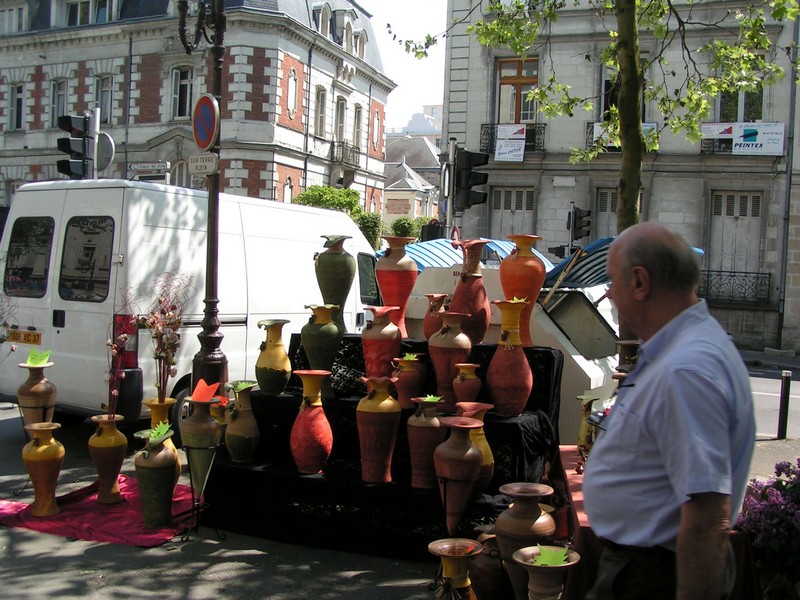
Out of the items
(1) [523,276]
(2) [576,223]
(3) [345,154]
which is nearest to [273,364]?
(1) [523,276]

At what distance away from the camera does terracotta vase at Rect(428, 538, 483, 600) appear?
3.74 metres

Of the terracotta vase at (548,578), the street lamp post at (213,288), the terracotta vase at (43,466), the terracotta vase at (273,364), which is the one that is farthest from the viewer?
the street lamp post at (213,288)

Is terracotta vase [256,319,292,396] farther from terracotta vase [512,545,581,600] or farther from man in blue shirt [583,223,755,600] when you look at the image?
man in blue shirt [583,223,755,600]

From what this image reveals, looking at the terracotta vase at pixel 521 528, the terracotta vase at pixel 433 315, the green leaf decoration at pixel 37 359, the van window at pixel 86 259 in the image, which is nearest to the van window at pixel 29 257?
the van window at pixel 86 259

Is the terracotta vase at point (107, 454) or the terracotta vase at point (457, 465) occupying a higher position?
the terracotta vase at point (457, 465)

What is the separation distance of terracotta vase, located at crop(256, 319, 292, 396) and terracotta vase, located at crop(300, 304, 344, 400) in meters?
0.20

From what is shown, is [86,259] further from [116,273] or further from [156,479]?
[156,479]

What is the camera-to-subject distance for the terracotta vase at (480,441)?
4.52m

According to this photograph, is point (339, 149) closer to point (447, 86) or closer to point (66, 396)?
point (447, 86)

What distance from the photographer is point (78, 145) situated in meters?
11.0

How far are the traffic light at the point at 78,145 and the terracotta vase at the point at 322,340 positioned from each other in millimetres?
6882

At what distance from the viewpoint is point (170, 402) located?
19.2ft

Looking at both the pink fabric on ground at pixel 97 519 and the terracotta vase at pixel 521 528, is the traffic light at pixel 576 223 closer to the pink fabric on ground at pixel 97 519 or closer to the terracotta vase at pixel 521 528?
the pink fabric on ground at pixel 97 519

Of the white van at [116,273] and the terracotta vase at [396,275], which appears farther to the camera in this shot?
the white van at [116,273]
